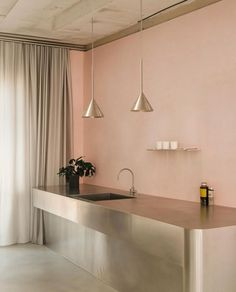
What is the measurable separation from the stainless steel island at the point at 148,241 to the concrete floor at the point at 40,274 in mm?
125

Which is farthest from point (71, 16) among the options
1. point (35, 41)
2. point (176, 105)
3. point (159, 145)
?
point (159, 145)

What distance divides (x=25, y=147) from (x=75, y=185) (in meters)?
0.94

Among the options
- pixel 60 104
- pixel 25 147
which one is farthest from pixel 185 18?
pixel 25 147

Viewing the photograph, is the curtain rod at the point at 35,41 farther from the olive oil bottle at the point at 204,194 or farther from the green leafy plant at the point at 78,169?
the olive oil bottle at the point at 204,194

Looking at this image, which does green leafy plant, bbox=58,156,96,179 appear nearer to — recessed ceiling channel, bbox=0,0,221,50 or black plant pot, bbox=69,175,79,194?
black plant pot, bbox=69,175,79,194

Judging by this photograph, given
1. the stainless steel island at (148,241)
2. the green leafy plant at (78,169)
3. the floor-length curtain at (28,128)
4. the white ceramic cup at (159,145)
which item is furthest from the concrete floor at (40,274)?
the white ceramic cup at (159,145)

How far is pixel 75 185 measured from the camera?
211 inches

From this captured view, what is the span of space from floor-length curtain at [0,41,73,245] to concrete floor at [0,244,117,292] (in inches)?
17.2

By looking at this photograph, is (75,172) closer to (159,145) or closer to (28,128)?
(28,128)

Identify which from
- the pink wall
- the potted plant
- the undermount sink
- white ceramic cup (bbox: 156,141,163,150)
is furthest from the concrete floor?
white ceramic cup (bbox: 156,141,163,150)

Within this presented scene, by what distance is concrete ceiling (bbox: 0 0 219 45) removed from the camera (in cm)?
429

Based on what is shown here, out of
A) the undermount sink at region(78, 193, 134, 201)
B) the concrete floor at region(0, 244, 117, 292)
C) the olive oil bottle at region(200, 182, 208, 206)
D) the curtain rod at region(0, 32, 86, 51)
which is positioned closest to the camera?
the olive oil bottle at region(200, 182, 208, 206)

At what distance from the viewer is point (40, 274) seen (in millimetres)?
4523

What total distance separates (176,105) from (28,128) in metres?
2.27
